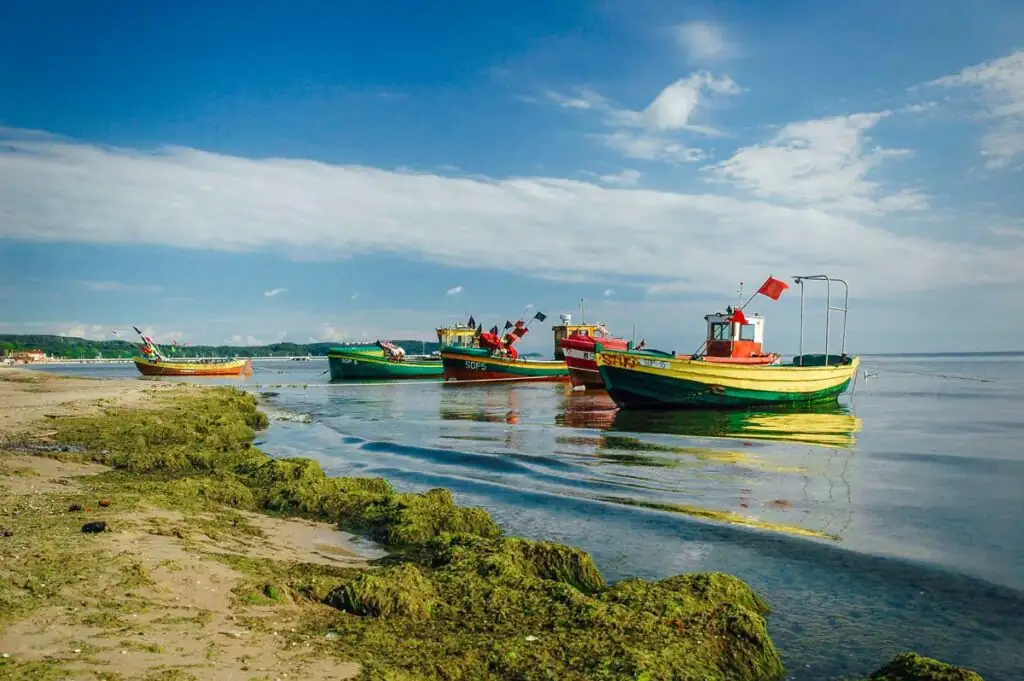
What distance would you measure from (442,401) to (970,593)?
87.3 ft

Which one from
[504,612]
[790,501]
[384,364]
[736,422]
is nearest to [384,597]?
[504,612]

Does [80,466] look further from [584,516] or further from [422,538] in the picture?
[584,516]

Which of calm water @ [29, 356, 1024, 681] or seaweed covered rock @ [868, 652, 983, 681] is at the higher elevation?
seaweed covered rock @ [868, 652, 983, 681]

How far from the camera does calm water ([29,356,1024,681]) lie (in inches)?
221

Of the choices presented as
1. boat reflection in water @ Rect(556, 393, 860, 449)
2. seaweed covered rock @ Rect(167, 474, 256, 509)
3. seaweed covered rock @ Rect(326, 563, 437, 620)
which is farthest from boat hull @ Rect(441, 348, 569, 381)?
seaweed covered rock @ Rect(326, 563, 437, 620)

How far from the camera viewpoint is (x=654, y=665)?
3.95m

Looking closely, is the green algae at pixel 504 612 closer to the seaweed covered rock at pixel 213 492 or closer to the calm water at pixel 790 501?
the seaweed covered rock at pixel 213 492

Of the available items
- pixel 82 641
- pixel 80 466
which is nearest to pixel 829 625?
pixel 82 641

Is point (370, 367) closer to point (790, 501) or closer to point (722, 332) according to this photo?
point (722, 332)

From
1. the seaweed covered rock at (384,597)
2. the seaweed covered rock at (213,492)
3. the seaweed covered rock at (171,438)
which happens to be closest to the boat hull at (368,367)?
the seaweed covered rock at (171,438)

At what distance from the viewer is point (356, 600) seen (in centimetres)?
455

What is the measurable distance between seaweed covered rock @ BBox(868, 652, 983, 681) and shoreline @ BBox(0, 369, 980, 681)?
Result: 0.02m

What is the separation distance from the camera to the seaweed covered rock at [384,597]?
4.52m

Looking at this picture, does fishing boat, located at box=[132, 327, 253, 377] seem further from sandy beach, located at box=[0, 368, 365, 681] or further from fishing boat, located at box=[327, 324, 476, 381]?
sandy beach, located at box=[0, 368, 365, 681]
